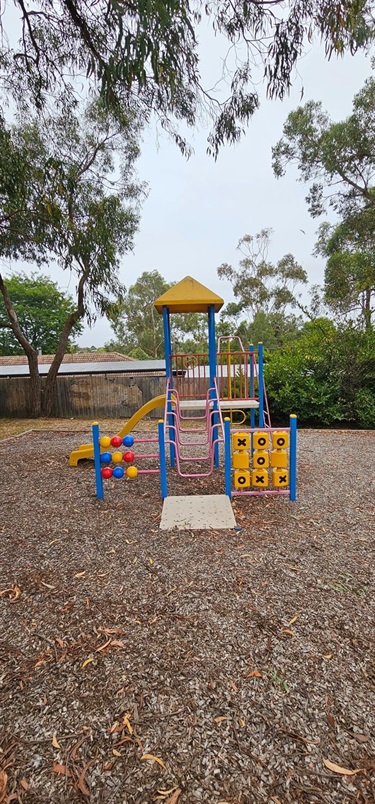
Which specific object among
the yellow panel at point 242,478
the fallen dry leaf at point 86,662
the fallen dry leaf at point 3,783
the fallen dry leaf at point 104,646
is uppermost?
the yellow panel at point 242,478

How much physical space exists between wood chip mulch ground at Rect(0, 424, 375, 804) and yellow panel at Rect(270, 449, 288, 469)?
0.44 metres

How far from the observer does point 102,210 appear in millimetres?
7789

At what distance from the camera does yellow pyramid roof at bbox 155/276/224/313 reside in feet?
13.6

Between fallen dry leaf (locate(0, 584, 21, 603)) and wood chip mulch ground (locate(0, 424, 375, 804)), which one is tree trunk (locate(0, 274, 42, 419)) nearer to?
wood chip mulch ground (locate(0, 424, 375, 804))

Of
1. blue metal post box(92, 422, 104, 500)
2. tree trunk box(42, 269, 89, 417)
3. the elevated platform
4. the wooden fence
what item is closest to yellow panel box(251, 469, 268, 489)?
the elevated platform

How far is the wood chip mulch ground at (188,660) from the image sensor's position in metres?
1.14

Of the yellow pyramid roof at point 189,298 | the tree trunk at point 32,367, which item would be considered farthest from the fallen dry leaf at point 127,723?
the tree trunk at point 32,367

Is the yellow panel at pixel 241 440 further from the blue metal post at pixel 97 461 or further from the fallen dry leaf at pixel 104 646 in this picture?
the fallen dry leaf at pixel 104 646

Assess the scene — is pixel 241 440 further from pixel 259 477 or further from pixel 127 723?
pixel 127 723

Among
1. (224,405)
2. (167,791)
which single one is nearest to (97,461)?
(224,405)

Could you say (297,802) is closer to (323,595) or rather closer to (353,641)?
(353,641)

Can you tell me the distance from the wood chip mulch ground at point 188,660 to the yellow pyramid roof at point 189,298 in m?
2.48

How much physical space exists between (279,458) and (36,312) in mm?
27535

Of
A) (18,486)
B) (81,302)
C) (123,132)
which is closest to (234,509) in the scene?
(18,486)
